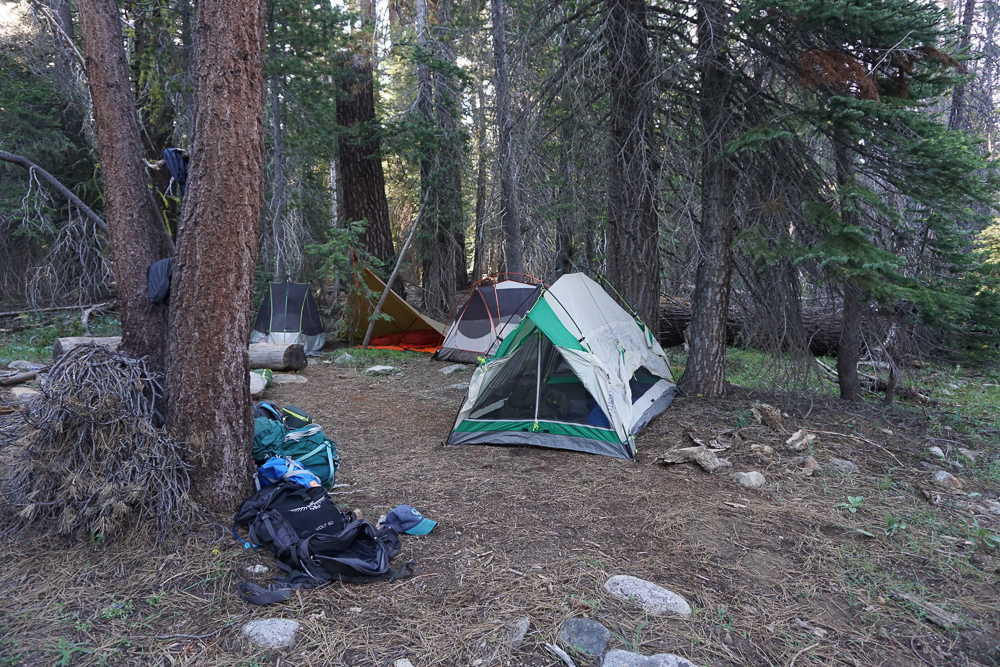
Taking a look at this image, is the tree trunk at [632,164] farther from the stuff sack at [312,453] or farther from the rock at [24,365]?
the rock at [24,365]

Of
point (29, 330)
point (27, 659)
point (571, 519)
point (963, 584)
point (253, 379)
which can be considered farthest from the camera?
point (29, 330)

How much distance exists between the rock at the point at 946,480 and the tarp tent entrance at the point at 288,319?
8.64m

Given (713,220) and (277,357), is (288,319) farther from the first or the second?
(713,220)

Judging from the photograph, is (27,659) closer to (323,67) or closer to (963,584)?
(963,584)

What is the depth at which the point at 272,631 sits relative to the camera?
8.52 ft

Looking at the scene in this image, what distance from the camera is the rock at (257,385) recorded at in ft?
22.4

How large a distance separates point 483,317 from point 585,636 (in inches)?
285

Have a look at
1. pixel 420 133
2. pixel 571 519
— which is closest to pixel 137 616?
pixel 571 519

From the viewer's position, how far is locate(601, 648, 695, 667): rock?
2428 mm

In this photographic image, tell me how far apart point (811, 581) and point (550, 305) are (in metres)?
3.10

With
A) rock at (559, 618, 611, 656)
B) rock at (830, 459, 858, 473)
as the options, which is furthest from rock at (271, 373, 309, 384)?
rock at (830, 459, 858, 473)

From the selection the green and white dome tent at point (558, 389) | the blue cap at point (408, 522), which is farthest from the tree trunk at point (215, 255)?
the green and white dome tent at point (558, 389)

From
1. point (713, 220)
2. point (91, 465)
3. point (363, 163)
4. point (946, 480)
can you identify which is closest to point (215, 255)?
point (91, 465)

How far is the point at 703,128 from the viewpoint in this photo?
6.15 m
